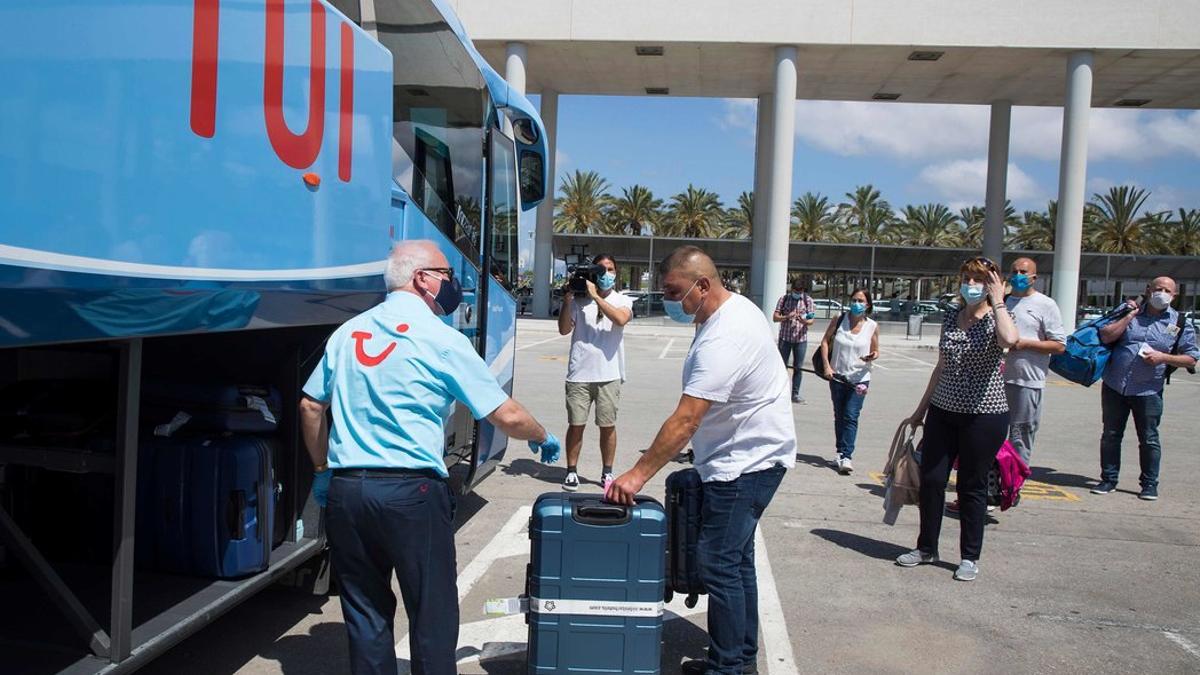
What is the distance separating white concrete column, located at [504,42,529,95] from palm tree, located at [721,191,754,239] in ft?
114

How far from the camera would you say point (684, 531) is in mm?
3883

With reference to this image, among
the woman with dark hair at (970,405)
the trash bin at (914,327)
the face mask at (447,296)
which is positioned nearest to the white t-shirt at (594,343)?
the woman with dark hair at (970,405)

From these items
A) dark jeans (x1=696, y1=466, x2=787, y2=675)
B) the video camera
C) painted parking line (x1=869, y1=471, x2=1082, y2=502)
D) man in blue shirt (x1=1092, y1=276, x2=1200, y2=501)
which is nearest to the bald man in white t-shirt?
dark jeans (x1=696, y1=466, x2=787, y2=675)

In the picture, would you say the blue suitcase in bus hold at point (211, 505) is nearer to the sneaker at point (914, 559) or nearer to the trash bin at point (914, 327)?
the sneaker at point (914, 559)

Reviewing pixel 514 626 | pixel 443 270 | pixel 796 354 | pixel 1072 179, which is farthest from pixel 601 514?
pixel 1072 179

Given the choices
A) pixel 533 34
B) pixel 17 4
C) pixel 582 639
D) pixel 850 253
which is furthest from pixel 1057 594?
pixel 850 253

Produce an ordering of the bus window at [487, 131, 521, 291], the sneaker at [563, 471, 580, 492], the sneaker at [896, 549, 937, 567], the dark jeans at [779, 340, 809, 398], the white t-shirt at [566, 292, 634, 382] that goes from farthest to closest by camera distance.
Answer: the dark jeans at [779, 340, 809, 398]
the sneaker at [563, 471, 580, 492]
the white t-shirt at [566, 292, 634, 382]
the bus window at [487, 131, 521, 291]
the sneaker at [896, 549, 937, 567]

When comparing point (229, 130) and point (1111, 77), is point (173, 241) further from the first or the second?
point (1111, 77)

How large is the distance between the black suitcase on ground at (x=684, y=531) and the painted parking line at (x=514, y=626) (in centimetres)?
64

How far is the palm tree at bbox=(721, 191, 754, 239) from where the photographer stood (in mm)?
61938

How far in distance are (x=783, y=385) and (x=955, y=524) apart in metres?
3.64

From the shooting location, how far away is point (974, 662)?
14.1 ft

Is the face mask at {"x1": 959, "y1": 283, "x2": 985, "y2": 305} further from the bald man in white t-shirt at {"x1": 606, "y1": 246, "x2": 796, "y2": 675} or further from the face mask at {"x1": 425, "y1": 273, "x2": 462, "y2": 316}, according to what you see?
the face mask at {"x1": 425, "y1": 273, "x2": 462, "y2": 316}

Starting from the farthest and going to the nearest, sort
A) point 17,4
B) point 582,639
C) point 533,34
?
point 533,34, point 582,639, point 17,4
